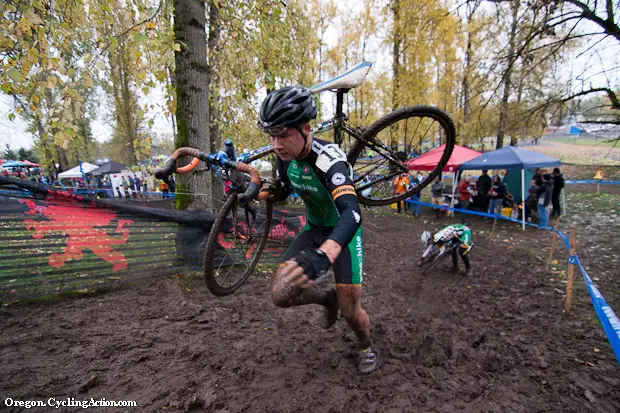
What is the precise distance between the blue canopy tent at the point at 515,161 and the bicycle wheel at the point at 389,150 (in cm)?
964

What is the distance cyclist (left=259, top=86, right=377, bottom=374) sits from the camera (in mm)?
1718

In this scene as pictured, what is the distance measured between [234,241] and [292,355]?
1.97 metres

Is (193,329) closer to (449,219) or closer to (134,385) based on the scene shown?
(134,385)

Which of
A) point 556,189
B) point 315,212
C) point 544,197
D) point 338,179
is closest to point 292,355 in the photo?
point 315,212

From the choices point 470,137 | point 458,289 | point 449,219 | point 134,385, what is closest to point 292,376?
point 134,385

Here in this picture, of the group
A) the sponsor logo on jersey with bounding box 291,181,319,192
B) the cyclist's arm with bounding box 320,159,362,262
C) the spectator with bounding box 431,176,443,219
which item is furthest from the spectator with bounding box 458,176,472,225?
the cyclist's arm with bounding box 320,159,362,262

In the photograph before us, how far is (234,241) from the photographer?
4.50m

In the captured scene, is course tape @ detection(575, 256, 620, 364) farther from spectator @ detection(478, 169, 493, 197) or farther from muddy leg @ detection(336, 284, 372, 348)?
spectator @ detection(478, 169, 493, 197)

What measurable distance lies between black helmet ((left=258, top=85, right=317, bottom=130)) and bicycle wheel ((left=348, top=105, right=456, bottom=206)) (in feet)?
3.48

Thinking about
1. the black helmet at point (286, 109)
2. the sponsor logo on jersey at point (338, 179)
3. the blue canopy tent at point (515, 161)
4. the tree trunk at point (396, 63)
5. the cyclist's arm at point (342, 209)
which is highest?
the tree trunk at point (396, 63)

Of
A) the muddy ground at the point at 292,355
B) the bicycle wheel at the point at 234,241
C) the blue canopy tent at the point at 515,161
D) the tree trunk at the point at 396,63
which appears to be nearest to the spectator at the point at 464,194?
the blue canopy tent at the point at 515,161

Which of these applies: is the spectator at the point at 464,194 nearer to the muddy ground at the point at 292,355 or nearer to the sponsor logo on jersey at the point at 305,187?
the muddy ground at the point at 292,355

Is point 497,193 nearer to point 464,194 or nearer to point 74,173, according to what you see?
point 464,194

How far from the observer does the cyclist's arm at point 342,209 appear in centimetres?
184
